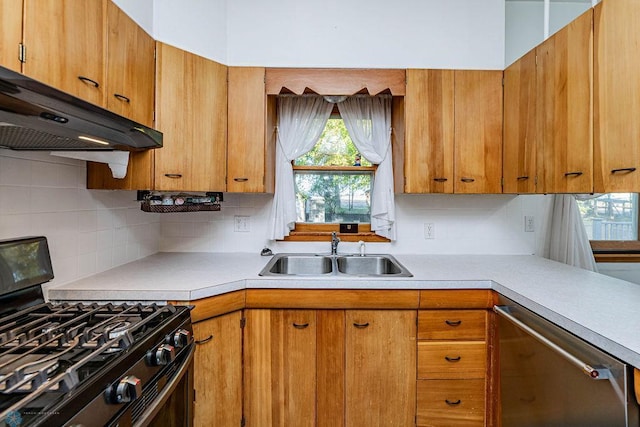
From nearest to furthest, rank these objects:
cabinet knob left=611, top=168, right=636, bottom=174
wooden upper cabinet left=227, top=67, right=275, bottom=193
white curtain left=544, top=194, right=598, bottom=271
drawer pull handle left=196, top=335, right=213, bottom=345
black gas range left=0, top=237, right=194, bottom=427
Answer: black gas range left=0, top=237, right=194, bottom=427
cabinet knob left=611, top=168, right=636, bottom=174
drawer pull handle left=196, top=335, right=213, bottom=345
wooden upper cabinet left=227, top=67, right=275, bottom=193
white curtain left=544, top=194, right=598, bottom=271

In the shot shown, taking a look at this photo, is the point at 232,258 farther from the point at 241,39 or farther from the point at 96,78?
the point at 241,39

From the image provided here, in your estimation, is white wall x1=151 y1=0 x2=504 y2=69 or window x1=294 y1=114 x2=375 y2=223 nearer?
white wall x1=151 y1=0 x2=504 y2=69

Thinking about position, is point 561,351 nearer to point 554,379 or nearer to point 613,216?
point 554,379

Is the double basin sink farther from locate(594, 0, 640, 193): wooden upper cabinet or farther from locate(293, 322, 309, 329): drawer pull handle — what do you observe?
locate(594, 0, 640, 193): wooden upper cabinet

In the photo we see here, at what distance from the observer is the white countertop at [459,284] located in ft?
3.48

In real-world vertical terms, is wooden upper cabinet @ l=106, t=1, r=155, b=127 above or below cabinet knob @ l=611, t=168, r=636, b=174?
above

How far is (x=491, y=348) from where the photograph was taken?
1.56 metres

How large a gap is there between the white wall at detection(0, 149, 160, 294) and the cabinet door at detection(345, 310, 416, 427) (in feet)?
4.46

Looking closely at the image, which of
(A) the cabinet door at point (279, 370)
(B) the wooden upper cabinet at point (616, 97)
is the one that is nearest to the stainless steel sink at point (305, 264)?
(A) the cabinet door at point (279, 370)

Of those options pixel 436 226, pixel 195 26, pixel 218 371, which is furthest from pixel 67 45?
pixel 436 226

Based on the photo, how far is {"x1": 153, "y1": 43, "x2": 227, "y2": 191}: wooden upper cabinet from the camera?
1.64 metres

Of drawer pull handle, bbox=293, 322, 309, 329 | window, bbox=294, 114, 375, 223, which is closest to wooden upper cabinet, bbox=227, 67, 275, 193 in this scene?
window, bbox=294, 114, 375, 223

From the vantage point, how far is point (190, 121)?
171cm

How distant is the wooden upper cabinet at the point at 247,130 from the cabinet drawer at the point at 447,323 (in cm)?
118
